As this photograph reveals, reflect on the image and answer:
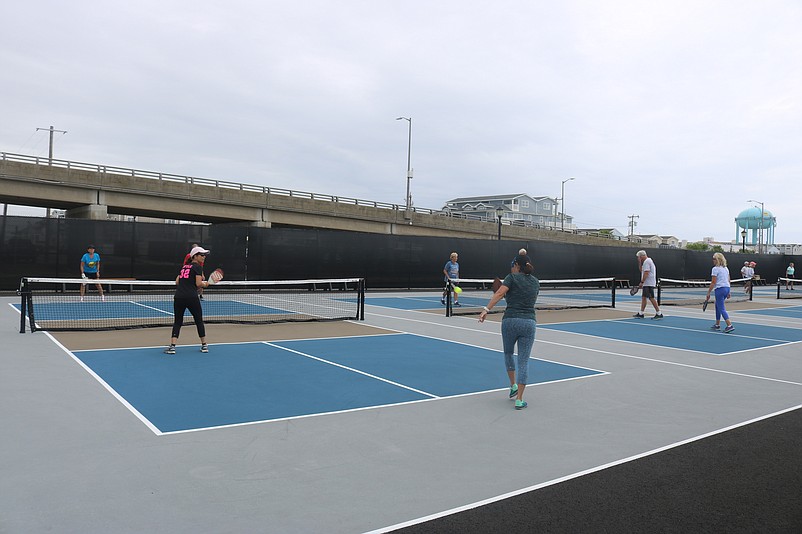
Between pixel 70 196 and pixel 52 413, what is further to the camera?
pixel 70 196

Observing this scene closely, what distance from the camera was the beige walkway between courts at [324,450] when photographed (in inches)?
161

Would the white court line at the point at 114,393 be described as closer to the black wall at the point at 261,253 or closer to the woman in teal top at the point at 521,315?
the woman in teal top at the point at 521,315

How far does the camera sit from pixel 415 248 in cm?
3023

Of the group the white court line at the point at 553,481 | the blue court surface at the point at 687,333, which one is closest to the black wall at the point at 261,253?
the blue court surface at the point at 687,333

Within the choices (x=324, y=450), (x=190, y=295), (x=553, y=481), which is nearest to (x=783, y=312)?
(x=190, y=295)

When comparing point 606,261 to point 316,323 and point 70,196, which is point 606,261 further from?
point 70,196

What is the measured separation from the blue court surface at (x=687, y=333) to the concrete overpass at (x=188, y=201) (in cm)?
3463

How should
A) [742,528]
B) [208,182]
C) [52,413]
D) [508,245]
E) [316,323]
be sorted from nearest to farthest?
[742,528]
[52,413]
[316,323]
[508,245]
[208,182]

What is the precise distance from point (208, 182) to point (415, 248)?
72.0 feet

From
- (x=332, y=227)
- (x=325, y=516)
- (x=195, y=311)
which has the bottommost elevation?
(x=325, y=516)

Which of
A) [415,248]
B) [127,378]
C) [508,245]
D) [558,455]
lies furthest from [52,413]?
[508,245]

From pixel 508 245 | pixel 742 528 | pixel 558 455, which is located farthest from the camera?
pixel 508 245

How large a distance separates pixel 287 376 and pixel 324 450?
3.17 metres

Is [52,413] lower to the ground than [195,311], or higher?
lower
